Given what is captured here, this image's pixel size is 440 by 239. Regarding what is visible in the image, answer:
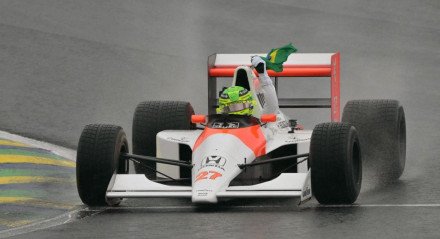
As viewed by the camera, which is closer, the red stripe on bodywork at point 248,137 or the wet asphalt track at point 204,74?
the wet asphalt track at point 204,74

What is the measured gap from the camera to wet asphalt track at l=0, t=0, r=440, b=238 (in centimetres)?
1277

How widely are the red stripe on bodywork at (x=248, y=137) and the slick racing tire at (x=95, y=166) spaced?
2.91 ft

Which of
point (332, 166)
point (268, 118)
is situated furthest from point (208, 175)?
point (268, 118)

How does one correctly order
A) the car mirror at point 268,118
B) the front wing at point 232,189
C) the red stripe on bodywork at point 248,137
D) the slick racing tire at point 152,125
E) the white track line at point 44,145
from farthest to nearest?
the white track line at point 44,145 → the slick racing tire at point 152,125 → the car mirror at point 268,118 → the red stripe on bodywork at point 248,137 → the front wing at point 232,189

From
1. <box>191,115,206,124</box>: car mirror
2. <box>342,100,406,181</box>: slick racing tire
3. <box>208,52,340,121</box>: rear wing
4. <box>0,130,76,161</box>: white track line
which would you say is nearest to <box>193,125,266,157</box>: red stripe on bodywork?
<box>191,115,206,124</box>: car mirror

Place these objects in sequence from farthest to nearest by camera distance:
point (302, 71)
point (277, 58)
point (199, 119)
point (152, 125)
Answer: point (302, 71) → point (277, 58) → point (152, 125) → point (199, 119)

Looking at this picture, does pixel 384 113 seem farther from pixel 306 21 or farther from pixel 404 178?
pixel 306 21

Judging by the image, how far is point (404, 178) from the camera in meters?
16.5

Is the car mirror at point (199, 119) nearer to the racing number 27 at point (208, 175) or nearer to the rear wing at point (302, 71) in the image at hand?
the racing number 27 at point (208, 175)

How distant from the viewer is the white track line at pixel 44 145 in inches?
701

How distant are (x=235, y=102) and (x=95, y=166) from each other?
1.78 metres

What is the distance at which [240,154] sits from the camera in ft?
46.5

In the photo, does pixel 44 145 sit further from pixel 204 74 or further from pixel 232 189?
pixel 204 74

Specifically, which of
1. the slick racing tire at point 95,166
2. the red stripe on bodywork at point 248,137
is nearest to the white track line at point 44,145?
the slick racing tire at point 95,166
